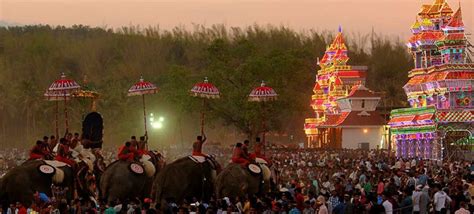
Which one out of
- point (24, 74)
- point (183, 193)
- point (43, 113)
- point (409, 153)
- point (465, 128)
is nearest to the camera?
point (183, 193)

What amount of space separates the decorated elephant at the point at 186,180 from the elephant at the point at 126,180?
2.61ft

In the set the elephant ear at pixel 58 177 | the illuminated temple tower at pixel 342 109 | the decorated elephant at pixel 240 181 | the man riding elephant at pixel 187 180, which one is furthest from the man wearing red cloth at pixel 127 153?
the illuminated temple tower at pixel 342 109

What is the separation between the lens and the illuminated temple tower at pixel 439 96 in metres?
49.2

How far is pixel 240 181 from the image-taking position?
79.7 feet

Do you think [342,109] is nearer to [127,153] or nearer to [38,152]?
[127,153]

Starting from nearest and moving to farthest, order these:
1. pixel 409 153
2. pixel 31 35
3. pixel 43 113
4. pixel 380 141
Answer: pixel 409 153, pixel 380 141, pixel 43 113, pixel 31 35

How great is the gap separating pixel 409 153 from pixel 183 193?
3077cm

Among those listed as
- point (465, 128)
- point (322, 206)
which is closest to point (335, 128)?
point (465, 128)

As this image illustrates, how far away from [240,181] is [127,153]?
3007 mm

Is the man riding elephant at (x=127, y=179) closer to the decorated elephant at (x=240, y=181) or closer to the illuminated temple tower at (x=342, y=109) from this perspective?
the decorated elephant at (x=240, y=181)

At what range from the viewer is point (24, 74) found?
121 meters

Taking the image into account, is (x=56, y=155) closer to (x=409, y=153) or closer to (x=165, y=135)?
(x=409, y=153)

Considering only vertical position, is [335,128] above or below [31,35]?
below

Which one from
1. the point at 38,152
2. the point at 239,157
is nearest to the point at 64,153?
Result: the point at 38,152
